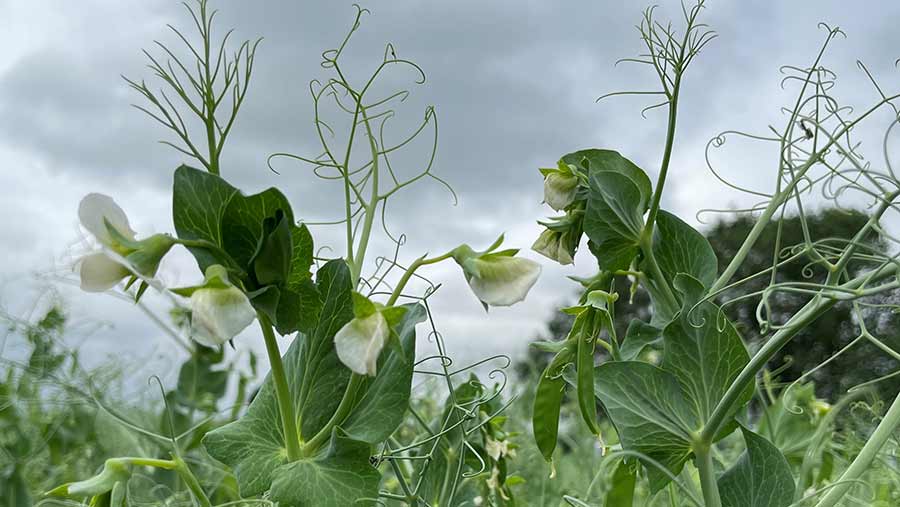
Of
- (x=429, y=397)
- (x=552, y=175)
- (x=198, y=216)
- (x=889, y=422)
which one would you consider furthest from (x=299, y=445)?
(x=429, y=397)

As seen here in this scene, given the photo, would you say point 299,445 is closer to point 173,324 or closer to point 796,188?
point 796,188

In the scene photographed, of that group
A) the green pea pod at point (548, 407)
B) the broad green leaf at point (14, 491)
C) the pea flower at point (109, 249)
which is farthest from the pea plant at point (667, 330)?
the broad green leaf at point (14, 491)

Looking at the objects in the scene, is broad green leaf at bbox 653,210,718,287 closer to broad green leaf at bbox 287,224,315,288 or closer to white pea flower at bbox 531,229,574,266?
white pea flower at bbox 531,229,574,266

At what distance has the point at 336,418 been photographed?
2.08 ft

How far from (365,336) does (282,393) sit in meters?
0.12

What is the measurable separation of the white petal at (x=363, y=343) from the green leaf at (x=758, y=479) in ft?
1.23

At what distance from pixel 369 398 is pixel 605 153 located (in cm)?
32

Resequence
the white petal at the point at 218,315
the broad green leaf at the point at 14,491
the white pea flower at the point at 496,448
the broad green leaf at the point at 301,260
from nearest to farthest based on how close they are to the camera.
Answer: the white petal at the point at 218,315 → the broad green leaf at the point at 301,260 → the white pea flower at the point at 496,448 → the broad green leaf at the point at 14,491

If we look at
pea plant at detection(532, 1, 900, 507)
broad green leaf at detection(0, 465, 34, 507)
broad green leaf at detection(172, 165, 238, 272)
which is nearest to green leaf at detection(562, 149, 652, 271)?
pea plant at detection(532, 1, 900, 507)

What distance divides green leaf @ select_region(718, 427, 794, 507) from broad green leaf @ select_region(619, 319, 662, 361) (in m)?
0.11

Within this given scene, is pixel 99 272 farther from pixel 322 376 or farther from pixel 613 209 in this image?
pixel 613 209

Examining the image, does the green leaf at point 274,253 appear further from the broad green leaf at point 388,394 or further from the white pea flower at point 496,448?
the white pea flower at point 496,448

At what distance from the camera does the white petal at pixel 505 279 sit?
1.91 ft

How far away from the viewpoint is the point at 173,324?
2326mm
